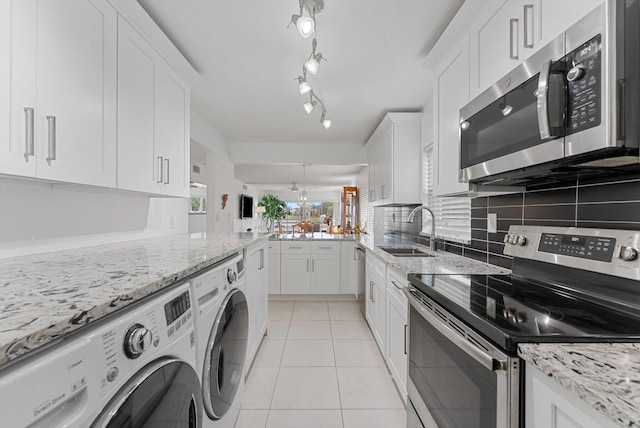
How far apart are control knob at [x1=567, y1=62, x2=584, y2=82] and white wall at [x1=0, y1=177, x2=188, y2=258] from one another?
80.3 inches

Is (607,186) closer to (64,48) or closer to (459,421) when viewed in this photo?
(459,421)

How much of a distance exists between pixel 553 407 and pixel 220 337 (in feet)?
3.83

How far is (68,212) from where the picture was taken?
1577 mm

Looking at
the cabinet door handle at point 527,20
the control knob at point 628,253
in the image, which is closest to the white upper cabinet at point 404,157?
the cabinet door handle at point 527,20

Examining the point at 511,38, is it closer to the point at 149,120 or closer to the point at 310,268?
the point at 149,120

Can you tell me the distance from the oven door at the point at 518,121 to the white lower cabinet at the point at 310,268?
2819 millimetres

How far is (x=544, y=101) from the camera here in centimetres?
88

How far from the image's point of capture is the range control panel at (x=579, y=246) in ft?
3.28

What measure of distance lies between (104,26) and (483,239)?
2.44 m

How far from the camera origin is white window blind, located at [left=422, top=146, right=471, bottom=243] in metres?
2.24

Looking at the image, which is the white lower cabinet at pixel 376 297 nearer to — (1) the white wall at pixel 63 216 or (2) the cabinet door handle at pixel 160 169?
(2) the cabinet door handle at pixel 160 169

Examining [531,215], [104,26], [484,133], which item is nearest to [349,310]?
[531,215]

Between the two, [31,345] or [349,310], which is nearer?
[31,345]

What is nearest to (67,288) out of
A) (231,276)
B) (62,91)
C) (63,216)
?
(231,276)
